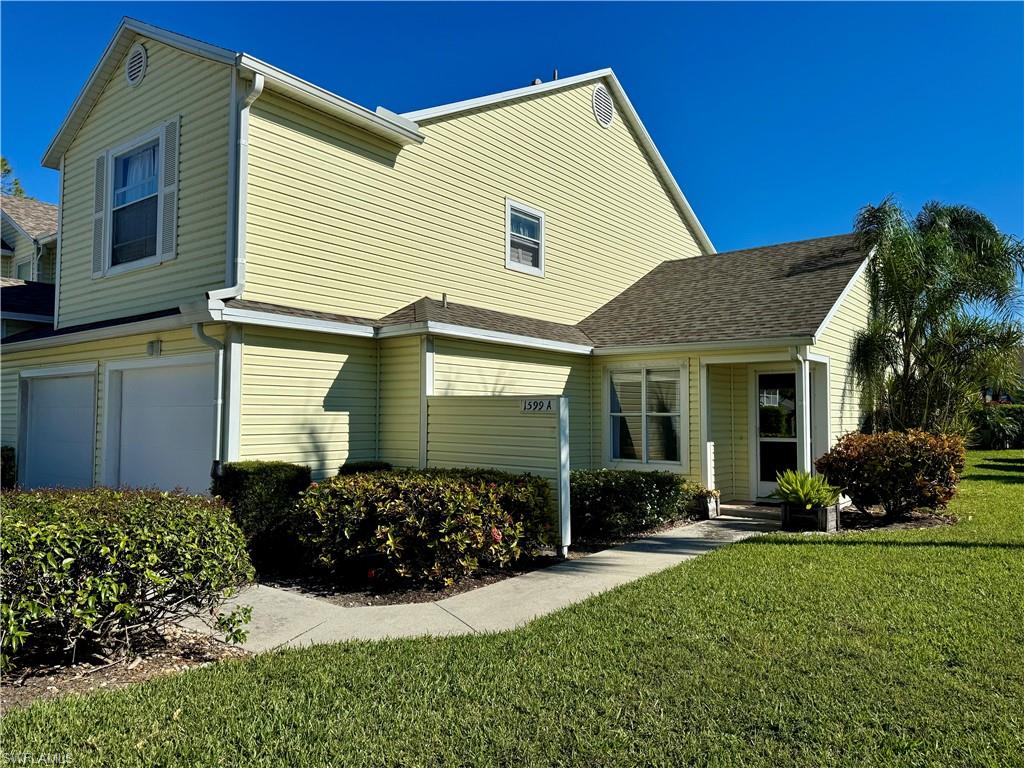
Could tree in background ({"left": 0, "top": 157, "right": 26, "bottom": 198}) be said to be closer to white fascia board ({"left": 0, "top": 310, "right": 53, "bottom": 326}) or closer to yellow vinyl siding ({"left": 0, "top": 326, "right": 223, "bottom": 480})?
white fascia board ({"left": 0, "top": 310, "right": 53, "bottom": 326})

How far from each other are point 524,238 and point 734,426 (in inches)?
219

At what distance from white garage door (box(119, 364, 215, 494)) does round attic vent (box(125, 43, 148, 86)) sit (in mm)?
4797

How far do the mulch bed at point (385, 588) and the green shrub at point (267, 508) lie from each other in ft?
1.51

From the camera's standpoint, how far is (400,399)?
33.7ft

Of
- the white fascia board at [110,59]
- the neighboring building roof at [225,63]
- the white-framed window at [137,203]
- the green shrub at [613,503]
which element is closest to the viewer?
the neighboring building roof at [225,63]

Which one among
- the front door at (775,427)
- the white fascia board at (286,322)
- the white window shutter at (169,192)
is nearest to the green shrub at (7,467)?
the white window shutter at (169,192)

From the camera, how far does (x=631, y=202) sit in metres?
16.8

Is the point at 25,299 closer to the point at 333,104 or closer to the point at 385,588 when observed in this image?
the point at 333,104

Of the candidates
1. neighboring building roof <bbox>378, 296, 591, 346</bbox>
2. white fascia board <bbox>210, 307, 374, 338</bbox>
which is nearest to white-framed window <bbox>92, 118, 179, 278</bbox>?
white fascia board <bbox>210, 307, 374, 338</bbox>

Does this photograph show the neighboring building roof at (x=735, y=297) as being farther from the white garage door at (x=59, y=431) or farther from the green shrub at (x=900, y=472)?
the white garage door at (x=59, y=431)

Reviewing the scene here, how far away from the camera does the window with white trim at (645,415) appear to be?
1234cm

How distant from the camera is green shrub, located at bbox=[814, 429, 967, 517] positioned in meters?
9.91
